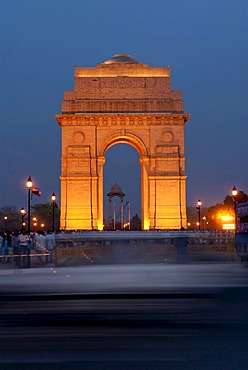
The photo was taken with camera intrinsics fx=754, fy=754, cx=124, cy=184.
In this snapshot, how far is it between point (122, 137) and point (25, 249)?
33.6 m

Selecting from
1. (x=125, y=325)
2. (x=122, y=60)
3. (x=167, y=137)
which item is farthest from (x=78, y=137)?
(x=125, y=325)

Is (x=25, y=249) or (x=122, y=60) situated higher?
(x=122, y=60)

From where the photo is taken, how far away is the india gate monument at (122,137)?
58.2 meters

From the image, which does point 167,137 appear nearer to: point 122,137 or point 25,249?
point 122,137

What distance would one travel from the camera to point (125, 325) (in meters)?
10.1

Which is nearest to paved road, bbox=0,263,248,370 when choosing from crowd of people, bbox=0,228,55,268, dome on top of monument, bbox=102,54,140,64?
crowd of people, bbox=0,228,55,268

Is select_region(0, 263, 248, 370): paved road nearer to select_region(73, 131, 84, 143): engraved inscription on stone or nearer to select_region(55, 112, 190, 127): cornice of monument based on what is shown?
select_region(55, 112, 190, 127): cornice of monument

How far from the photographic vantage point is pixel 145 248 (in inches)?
1385

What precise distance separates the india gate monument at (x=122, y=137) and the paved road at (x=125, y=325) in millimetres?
40488

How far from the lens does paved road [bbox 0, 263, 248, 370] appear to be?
25.1ft

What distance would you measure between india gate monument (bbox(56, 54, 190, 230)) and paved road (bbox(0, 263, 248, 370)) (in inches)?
1594

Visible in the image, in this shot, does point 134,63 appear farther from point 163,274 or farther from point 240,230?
point 163,274

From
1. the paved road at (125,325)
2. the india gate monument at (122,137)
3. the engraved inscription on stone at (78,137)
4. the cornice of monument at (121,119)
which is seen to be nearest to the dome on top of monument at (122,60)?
the india gate monument at (122,137)

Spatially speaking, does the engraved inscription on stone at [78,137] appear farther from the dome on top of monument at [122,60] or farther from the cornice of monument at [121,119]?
the dome on top of monument at [122,60]
